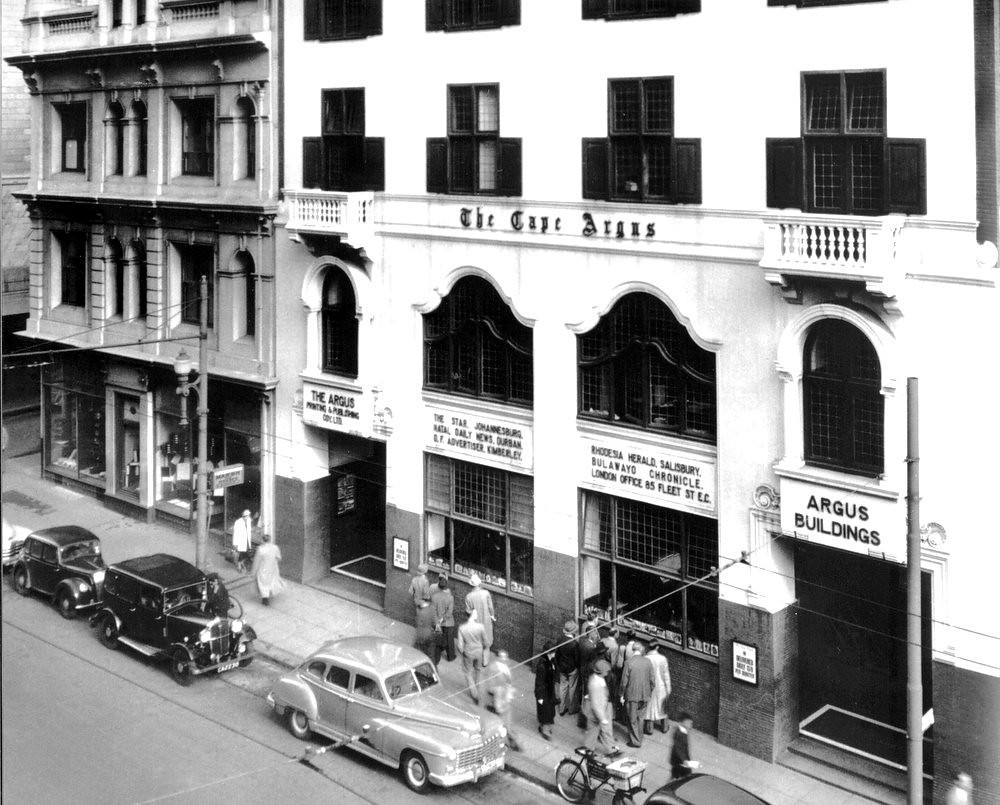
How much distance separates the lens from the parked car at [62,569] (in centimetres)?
923

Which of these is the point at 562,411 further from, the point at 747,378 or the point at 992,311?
Answer: the point at 992,311

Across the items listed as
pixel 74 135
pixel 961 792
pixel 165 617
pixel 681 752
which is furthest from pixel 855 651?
pixel 74 135

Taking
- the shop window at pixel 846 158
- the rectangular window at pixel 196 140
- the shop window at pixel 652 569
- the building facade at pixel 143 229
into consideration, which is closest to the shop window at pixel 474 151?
the building facade at pixel 143 229

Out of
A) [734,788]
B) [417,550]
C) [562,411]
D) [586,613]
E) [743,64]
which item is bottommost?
[734,788]

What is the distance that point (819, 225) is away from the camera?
1102 centimetres

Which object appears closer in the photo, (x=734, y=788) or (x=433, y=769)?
(x=433, y=769)

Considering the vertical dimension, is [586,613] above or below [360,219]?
below

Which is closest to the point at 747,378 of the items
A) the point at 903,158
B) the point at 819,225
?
the point at 819,225

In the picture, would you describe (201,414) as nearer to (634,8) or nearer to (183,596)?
(183,596)

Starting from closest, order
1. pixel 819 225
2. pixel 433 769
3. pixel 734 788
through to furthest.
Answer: pixel 433 769 → pixel 734 788 → pixel 819 225

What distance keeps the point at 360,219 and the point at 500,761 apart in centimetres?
499

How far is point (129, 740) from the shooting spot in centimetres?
902

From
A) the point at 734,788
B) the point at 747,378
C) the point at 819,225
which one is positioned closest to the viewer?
the point at 734,788

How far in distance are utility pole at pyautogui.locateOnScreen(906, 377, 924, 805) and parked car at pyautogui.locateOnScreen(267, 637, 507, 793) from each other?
315 centimetres
